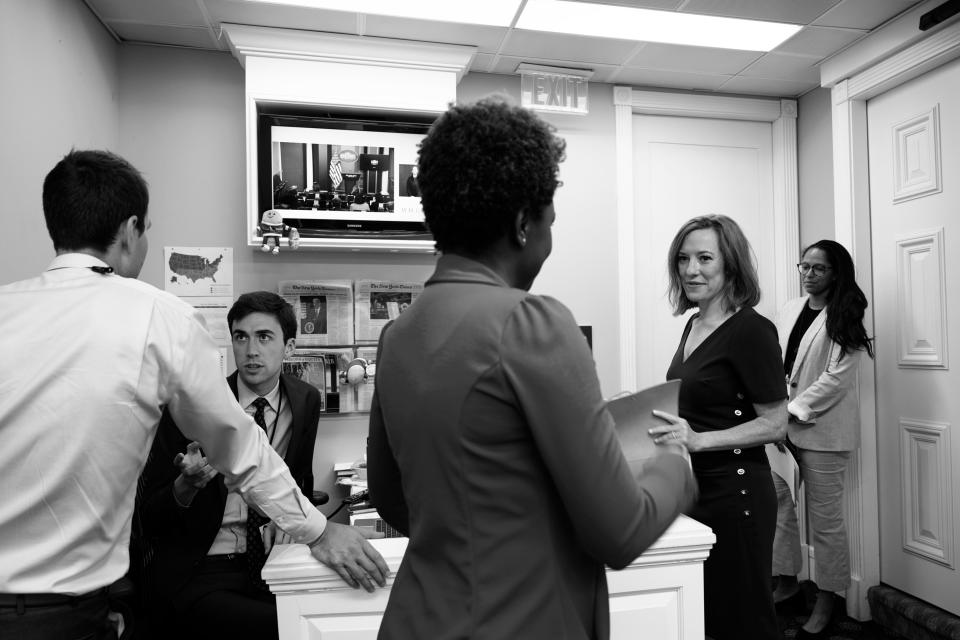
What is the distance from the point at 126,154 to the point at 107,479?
233 cm

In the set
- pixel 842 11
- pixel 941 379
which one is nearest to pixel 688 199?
pixel 842 11

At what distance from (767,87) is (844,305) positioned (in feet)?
4.45

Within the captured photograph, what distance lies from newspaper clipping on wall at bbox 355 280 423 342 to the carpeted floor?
7.18 ft

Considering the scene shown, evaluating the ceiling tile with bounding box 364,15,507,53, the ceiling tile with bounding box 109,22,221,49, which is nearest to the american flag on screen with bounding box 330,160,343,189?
the ceiling tile with bounding box 364,15,507,53

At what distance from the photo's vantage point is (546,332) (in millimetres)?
699

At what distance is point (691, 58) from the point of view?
312 centimetres

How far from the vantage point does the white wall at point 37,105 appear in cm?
199

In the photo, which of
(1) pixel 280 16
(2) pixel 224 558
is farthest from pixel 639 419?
(1) pixel 280 16

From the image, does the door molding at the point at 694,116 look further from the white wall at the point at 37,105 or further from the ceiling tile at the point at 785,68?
the white wall at the point at 37,105

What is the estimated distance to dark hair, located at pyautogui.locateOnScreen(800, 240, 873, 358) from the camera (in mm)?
2805

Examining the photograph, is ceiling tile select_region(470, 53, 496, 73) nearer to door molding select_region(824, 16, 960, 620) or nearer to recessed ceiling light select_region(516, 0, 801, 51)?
recessed ceiling light select_region(516, 0, 801, 51)

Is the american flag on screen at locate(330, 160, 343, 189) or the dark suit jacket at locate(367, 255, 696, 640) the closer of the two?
the dark suit jacket at locate(367, 255, 696, 640)

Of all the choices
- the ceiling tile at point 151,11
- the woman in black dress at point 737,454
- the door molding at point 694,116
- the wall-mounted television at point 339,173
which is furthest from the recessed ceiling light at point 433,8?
the woman in black dress at point 737,454

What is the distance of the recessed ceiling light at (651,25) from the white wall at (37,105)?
172 cm
